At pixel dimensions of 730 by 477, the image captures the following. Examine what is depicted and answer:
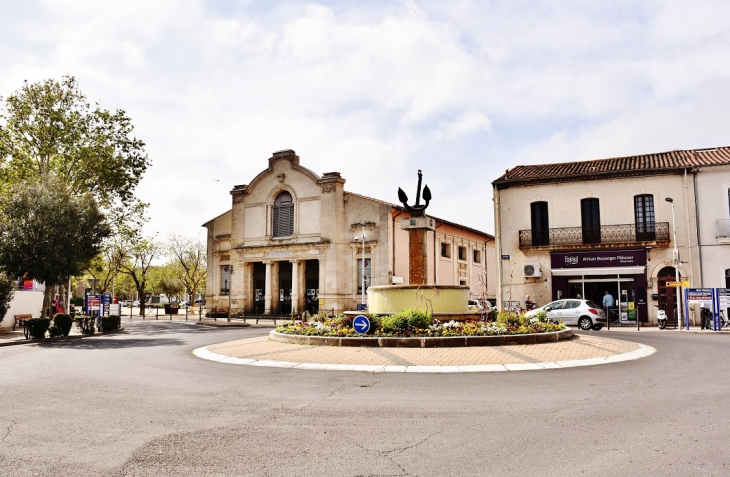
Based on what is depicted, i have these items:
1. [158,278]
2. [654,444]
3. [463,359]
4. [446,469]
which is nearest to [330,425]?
[446,469]

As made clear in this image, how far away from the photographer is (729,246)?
27.4m

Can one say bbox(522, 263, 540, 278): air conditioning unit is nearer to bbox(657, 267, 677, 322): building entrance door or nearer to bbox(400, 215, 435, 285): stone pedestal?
bbox(657, 267, 677, 322): building entrance door

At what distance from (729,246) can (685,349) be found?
52.8ft

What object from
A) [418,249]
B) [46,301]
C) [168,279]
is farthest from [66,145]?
[168,279]

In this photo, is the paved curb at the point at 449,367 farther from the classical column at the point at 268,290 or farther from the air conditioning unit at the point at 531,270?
the classical column at the point at 268,290

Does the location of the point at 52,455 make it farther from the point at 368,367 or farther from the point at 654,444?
the point at 368,367

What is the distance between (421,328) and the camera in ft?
48.9

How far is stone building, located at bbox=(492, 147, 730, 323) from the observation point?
91.4ft

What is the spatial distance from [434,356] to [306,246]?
27105 millimetres

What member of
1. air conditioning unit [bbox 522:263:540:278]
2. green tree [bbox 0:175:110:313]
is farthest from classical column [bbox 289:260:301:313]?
air conditioning unit [bbox 522:263:540:278]

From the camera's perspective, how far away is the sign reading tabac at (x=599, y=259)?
2872cm

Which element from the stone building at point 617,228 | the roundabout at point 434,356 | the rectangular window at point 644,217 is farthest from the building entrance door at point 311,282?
the roundabout at point 434,356

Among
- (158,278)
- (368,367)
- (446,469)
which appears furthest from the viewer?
(158,278)

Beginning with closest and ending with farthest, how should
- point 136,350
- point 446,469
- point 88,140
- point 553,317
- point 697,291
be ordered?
point 446,469 → point 136,350 → point 697,291 → point 553,317 → point 88,140
